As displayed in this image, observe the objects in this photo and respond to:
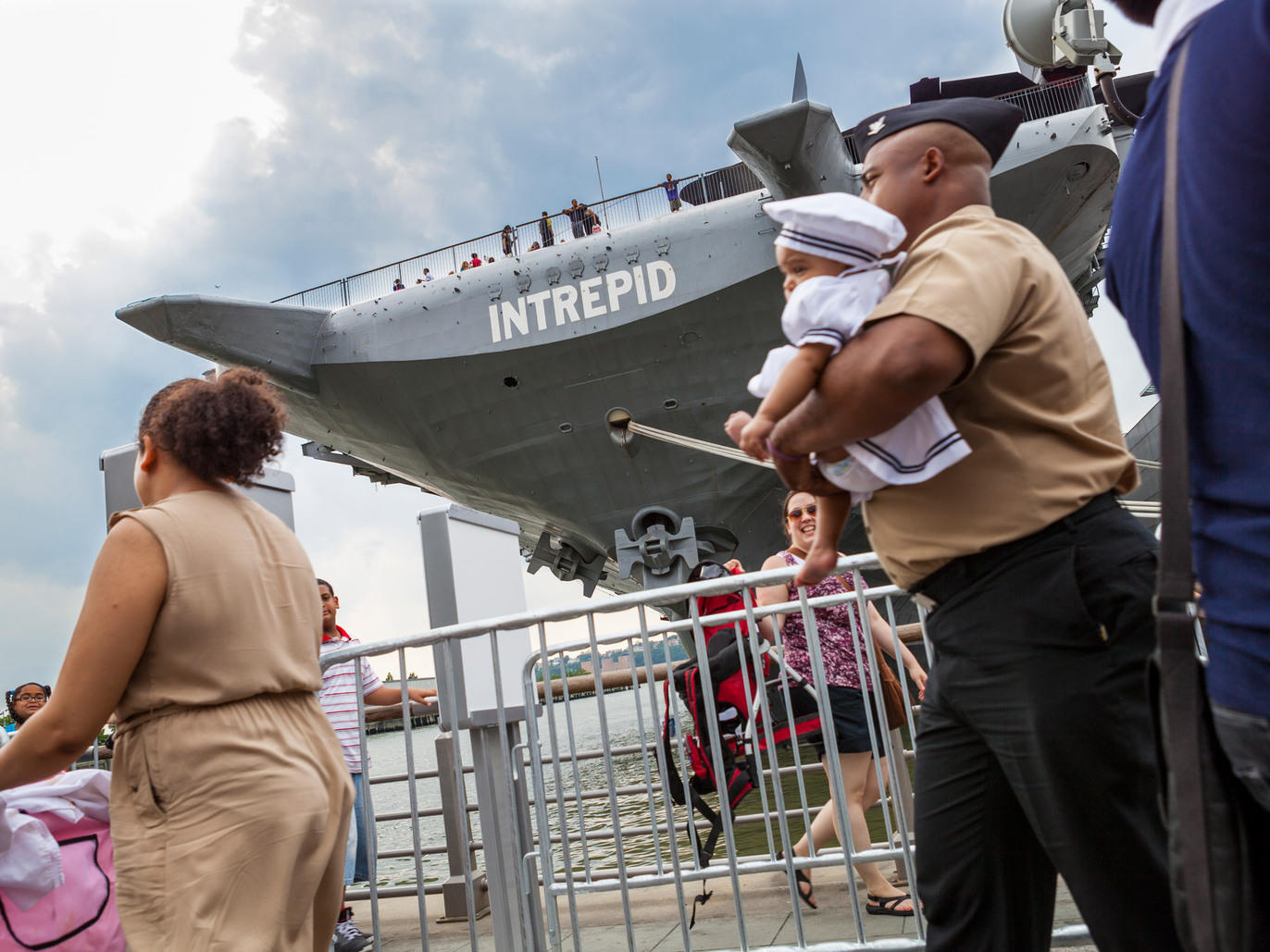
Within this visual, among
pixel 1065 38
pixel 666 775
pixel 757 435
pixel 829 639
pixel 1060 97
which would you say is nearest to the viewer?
pixel 757 435

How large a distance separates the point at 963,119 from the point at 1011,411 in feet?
1.78

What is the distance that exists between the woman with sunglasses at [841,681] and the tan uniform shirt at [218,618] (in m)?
2.04

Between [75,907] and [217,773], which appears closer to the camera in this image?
[217,773]

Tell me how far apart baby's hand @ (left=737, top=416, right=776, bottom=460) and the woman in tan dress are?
1037 mm

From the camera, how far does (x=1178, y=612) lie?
0.96 meters

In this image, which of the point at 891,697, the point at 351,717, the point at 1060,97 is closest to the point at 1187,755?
the point at 891,697

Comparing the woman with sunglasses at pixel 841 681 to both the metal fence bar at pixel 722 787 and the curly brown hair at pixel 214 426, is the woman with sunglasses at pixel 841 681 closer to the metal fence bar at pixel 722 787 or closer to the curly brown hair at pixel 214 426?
the metal fence bar at pixel 722 787

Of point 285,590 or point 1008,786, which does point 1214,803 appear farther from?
point 285,590

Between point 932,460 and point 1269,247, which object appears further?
point 932,460

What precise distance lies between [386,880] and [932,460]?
7078mm

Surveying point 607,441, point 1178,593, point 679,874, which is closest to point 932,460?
point 1178,593

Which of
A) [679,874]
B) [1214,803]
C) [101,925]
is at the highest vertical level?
[1214,803]

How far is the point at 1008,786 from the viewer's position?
1531 mm

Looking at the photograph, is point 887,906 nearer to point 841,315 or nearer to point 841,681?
point 841,681
